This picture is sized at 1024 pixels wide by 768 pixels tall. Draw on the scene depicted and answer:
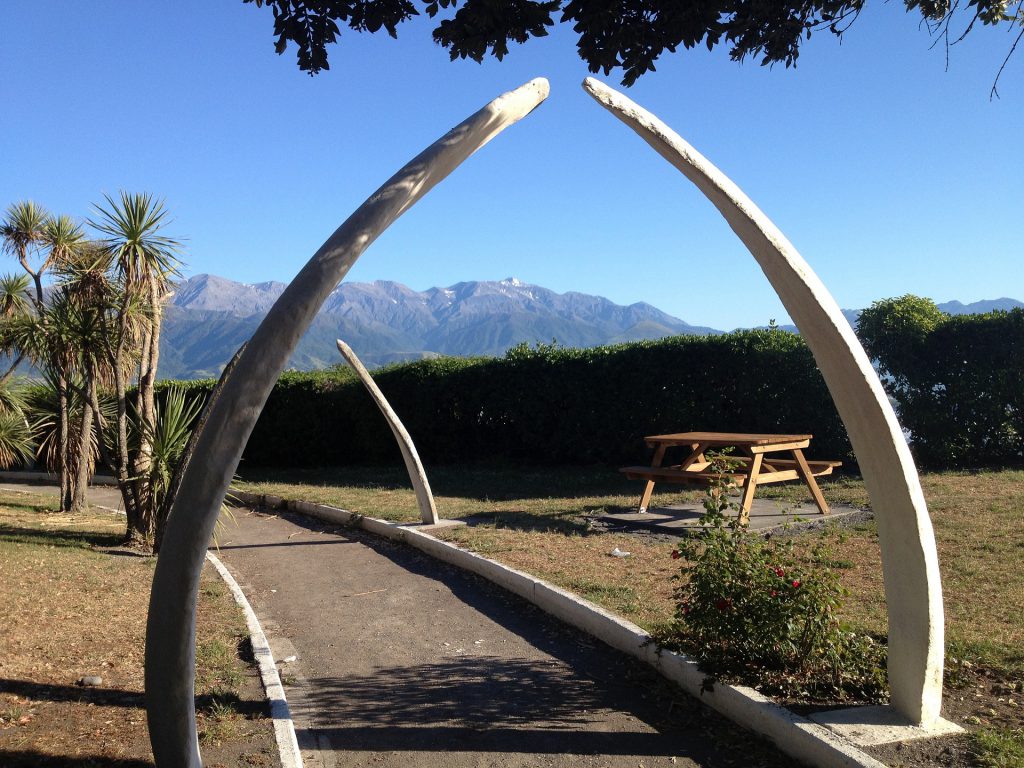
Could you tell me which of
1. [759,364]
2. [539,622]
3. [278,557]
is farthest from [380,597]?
[759,364]

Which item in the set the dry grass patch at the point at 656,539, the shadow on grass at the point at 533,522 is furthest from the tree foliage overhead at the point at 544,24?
the shadow on grass at the point at 533,522

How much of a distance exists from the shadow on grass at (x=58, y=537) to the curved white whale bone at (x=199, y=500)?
276 inches

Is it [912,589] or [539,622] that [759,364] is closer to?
[539,622]

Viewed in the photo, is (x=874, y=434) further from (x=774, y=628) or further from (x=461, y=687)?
(x=461, y=687)

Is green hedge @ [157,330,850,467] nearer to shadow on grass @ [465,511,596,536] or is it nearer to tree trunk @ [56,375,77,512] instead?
shadow on grass @ [465,511,596,536]

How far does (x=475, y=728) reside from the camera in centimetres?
432

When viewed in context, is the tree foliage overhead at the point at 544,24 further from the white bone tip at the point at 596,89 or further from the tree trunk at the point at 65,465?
the tree trunk at the point at 65,465

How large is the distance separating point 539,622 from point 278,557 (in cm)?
436

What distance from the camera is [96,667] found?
512 centimetres

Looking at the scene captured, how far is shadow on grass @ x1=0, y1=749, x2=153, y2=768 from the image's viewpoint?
3652 mm

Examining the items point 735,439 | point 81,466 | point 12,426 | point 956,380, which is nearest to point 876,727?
point 735,439

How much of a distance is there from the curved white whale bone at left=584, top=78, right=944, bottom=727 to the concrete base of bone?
0.05 m

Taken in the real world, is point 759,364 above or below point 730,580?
above

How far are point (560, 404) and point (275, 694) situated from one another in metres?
11.5
